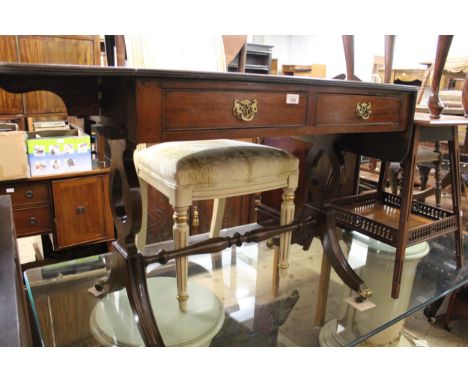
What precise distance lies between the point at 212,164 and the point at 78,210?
2.97 feet

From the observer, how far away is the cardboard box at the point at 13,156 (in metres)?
1.38

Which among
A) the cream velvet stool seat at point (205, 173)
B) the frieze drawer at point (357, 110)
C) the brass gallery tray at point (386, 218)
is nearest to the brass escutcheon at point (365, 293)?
the brass gallery tray at point (386, 218)

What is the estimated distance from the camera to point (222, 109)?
29.5 inches

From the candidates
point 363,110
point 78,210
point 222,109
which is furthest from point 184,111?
point 78,210

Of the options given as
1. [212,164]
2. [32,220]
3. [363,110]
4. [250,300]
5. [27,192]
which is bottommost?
[250,300]

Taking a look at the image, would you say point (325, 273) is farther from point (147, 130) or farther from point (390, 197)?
point (147, 130)

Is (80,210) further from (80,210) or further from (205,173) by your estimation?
(205,173)

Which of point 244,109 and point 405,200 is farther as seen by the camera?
point 405,200

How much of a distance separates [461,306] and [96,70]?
1.63 metres

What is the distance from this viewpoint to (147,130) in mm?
677

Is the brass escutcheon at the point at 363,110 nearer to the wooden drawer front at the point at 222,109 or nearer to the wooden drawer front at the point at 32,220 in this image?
the wooden drawer front at the point at 222,109

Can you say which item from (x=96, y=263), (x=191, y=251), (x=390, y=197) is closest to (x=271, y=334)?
(x=191, y=251)

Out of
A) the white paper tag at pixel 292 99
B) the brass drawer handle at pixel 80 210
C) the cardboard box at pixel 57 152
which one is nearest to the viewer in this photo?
the white paper tag at pixel 292 99

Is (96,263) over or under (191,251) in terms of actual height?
under
